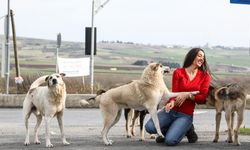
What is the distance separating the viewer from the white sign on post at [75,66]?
24.8 meters

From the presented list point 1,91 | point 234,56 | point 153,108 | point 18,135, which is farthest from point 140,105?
point 234,56

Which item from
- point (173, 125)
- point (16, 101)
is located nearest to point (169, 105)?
point (173, 125)

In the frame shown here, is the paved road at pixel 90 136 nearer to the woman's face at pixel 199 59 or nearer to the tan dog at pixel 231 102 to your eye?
the tan dog at pixel 231 102

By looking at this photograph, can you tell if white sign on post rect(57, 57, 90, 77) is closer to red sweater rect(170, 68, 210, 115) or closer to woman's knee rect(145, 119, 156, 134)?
woman's knee rect(145, 119, 156, 134)

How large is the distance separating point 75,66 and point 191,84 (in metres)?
14.1

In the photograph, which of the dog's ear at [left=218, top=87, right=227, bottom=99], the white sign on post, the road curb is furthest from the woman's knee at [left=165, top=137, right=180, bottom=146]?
the white sign on post

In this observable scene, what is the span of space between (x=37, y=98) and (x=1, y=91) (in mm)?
12748

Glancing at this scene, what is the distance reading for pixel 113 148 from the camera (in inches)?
428

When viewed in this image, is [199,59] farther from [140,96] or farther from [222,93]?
[140,96]

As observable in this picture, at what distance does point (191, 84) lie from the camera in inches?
450

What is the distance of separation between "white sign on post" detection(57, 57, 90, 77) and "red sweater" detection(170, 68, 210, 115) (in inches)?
525

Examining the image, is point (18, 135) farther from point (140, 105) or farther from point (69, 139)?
point (140, 105)

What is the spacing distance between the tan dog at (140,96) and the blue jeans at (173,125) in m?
0.23

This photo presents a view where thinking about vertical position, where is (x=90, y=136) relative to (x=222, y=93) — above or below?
below
